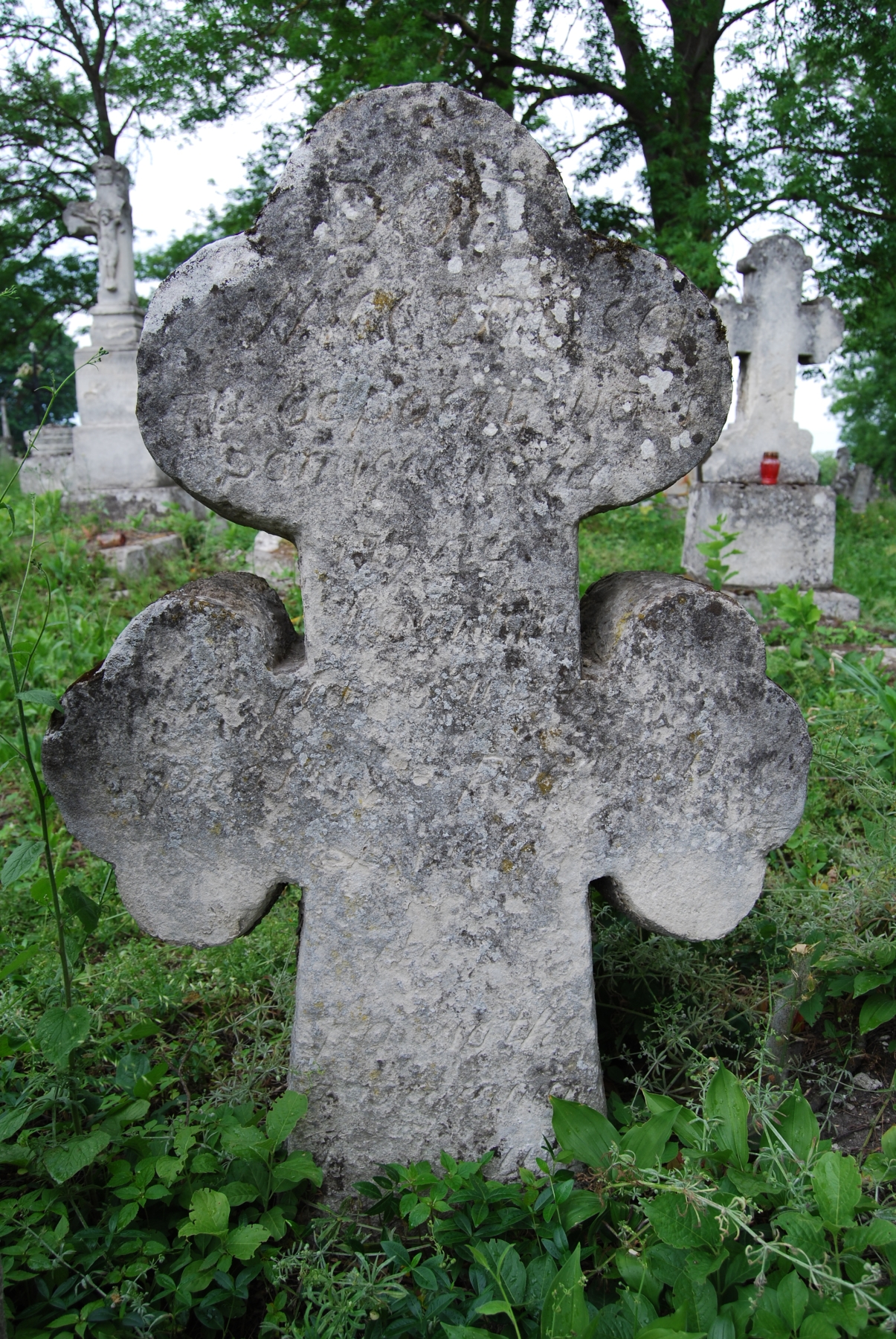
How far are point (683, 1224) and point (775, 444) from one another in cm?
655

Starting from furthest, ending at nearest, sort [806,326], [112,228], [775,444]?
[112,228], [775,444], [806,326]

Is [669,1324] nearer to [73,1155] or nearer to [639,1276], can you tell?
[639,1276]

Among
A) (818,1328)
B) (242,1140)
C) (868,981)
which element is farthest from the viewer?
(868,981)

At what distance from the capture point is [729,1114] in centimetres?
151

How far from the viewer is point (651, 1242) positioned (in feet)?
4.72

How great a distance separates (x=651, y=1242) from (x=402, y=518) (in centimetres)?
126

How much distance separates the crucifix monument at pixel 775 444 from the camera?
22.2 feet

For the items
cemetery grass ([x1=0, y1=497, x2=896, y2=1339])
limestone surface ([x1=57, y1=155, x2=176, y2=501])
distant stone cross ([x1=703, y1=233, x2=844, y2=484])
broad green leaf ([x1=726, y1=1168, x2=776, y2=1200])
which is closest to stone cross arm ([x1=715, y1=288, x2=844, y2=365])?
distant stone cross ([x1=703, y1=233, x2=844, y2=484])

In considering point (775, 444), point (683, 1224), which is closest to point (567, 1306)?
point (683, 1224)

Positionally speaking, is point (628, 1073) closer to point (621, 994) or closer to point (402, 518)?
point (621, 994)

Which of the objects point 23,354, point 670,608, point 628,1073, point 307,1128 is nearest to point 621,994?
point 628,1073

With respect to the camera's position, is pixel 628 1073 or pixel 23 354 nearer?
pixel 628 1073

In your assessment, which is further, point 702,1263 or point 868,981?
point 868,981

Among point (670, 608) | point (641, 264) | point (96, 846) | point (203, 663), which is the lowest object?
point (96, 846)
